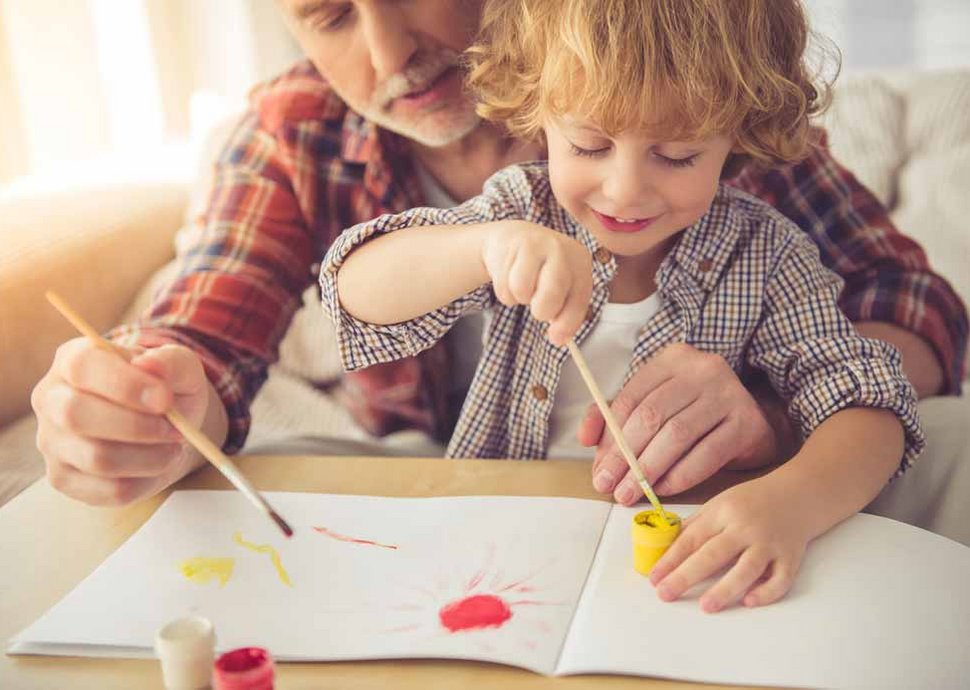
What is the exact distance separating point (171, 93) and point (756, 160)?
1824 millimetres

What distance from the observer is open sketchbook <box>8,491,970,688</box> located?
1.93 feet

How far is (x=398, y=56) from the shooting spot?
1.03 m

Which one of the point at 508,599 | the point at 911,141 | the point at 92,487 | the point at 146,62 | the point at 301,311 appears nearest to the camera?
the point at 508,599

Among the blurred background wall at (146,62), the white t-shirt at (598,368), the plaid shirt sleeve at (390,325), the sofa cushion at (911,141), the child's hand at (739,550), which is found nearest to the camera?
the child's hand at (739,550)

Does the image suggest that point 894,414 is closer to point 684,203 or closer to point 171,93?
point 684,203

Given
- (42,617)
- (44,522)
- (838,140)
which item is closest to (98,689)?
(42,617)

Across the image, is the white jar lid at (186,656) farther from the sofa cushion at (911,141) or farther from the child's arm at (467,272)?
the sofa cushion at (911,141)

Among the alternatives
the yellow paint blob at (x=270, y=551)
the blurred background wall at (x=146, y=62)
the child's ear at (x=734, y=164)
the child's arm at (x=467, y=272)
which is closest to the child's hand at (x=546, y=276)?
the child's arm at (x=467, y=272)

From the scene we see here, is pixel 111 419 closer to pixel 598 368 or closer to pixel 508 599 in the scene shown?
pixel 508 599

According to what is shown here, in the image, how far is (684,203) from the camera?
85 centimetres

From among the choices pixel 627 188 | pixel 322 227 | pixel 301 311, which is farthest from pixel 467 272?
pixel 301 311

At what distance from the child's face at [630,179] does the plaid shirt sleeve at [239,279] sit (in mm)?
388

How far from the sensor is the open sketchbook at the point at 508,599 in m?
0.59

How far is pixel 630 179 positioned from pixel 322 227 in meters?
0.49
